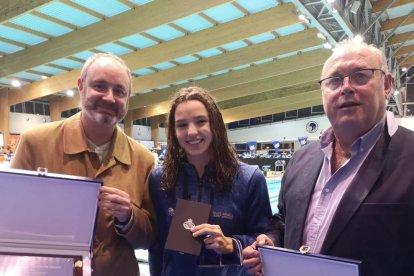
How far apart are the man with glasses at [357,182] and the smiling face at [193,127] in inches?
17.4

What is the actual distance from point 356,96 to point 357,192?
0.36m

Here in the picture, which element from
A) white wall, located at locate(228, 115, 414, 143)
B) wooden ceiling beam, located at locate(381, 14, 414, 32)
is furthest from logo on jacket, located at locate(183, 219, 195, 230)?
white wall, located at locate(228, 115, 414, 143)

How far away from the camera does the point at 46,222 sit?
4.46 ft

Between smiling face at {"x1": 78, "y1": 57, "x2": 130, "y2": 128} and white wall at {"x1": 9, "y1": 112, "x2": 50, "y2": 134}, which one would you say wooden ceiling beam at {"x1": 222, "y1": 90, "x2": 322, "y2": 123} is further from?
smiling face at {"x1": 78, "y1": 57, "x2": 130, "y2": 128}

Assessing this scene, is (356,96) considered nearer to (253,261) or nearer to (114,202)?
(253,261)

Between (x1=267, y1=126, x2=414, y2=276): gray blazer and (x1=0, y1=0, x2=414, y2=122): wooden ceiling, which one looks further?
(x1=0, y1=0, x2=414, y2=122): wooden ceiling

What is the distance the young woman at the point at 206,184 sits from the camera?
165cm

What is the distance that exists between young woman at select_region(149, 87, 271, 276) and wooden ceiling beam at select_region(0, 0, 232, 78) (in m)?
6.95

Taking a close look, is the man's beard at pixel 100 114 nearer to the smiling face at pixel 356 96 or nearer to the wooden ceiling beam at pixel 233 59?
the smiling face at pixel 356 96

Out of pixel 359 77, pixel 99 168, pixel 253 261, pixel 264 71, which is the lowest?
pixel 253 261

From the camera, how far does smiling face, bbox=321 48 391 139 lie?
140 cm

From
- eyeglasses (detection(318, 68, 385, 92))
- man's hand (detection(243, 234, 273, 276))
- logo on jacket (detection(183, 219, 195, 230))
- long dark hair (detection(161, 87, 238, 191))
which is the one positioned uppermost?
eyeglasses (detection(318, 68, 385, 92))

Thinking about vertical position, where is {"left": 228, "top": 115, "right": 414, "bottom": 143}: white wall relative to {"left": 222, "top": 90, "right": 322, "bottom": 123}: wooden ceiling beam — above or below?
below

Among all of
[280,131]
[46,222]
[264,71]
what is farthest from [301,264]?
[280,131]
